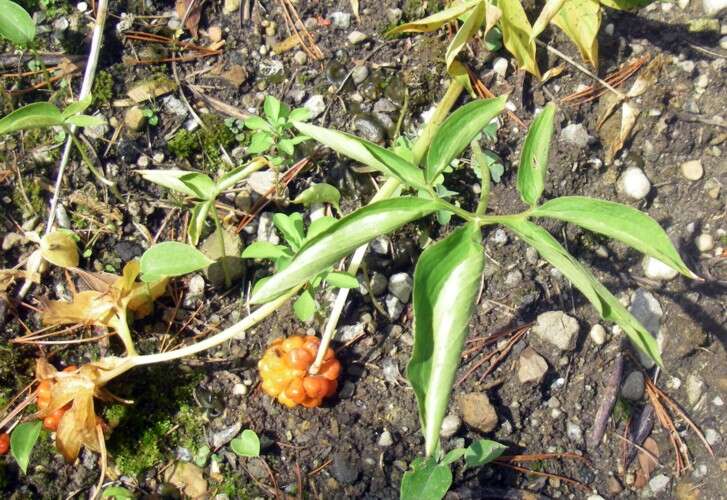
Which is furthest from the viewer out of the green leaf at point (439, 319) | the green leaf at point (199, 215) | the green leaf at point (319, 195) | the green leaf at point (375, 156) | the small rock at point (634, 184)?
the small rock at point (634, 184)

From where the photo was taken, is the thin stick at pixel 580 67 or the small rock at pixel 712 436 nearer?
the small rock at pixel 712 436

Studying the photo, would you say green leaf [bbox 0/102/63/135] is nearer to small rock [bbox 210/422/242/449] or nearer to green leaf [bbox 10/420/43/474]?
green leaf [bbox 10/420/43/474]

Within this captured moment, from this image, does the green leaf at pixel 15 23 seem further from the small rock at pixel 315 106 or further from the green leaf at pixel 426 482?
the green leaf at pixel 426 482

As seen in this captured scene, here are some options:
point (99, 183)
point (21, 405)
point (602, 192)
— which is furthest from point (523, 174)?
point (21, 405)

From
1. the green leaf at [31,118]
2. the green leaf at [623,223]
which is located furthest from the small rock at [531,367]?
the green leaf at [31,118]

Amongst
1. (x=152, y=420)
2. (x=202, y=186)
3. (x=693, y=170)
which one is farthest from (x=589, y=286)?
(x=152, y=420)

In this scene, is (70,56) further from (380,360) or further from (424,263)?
(424,263)
